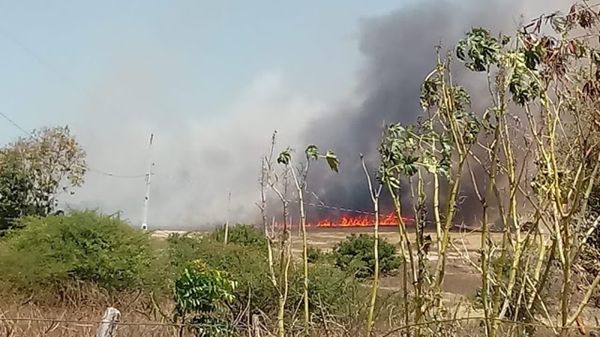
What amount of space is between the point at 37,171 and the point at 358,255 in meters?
15.0

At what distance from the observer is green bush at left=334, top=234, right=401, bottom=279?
1009 centimetres

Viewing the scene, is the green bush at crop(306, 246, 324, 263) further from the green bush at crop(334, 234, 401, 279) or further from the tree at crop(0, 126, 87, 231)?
the tree at crop(0, 126, 87, 231)

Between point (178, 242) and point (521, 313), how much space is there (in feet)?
32.0

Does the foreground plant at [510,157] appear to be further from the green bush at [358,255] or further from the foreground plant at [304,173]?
the green bush at [358,255]

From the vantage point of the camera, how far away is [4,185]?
23438 mm

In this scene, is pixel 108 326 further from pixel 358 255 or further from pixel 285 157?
pixel 358 255

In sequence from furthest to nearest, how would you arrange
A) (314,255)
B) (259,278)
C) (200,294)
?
(314,255)
(259,278)
(200,294)

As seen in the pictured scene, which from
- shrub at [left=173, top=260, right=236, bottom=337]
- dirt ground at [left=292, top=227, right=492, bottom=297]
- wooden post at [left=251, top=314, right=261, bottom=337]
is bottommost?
wooden post at [left=251, top=314, right=261, bottom=337]

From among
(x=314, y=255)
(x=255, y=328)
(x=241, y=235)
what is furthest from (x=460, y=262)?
(x=241, y=235)

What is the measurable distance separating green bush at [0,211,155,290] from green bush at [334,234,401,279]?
2932mm

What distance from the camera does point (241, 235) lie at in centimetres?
1409

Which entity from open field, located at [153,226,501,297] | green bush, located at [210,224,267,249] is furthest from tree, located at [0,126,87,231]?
open field, located at [153,226,501,297]

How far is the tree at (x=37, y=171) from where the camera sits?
23.5 meters

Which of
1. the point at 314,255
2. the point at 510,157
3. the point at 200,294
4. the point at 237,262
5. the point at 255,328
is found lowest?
the point at 255,328
